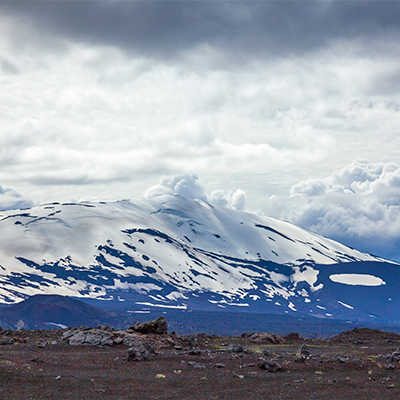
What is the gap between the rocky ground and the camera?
28.5 m

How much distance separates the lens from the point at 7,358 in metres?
35.8

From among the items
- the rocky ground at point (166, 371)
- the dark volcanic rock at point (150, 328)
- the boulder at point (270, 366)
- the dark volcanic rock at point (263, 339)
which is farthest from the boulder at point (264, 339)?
the boulder at point (270, 366)

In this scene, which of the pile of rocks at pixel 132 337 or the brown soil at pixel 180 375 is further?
the pile of rocks at pixel 132 337

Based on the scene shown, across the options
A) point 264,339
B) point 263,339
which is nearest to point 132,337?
point 263,339

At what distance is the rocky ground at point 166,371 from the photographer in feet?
93.5

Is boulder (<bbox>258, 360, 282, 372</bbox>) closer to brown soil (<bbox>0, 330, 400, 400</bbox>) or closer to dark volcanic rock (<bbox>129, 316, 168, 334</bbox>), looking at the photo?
brown soil (<bbox>0, 330, 400, 400</bbox>)

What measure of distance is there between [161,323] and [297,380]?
836 inches

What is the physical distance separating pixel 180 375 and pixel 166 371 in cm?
154

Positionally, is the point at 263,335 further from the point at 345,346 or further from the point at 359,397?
the point at 359,397

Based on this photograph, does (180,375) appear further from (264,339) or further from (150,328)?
(264,339)

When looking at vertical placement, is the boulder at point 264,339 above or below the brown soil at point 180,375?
below

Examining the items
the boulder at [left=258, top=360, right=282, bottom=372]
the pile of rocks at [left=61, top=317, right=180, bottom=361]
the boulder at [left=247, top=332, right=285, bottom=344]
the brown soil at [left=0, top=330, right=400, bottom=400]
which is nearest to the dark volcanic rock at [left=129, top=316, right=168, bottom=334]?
the pile of rocks at [left=61, top=317, right=180, bottom=361]

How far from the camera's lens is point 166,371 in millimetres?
35188

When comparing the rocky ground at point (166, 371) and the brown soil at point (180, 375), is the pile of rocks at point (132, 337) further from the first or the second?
the brown soil at point (180, 375)
